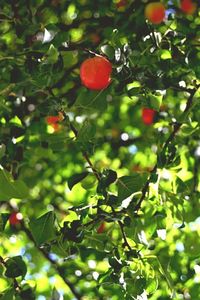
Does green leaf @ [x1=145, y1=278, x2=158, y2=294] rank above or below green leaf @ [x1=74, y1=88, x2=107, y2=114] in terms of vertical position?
below

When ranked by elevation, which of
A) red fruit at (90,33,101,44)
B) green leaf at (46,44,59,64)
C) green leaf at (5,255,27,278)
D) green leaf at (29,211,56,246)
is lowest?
red fruit at (90,33,101,44)

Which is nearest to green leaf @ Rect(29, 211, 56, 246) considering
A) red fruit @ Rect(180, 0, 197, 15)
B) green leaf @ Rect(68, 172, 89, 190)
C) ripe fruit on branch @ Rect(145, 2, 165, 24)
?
green leaf @ Rect(68, 172, 89, 190)

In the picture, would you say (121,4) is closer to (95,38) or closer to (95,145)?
(95,38)

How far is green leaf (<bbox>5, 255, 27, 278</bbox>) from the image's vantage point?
1.63 metres

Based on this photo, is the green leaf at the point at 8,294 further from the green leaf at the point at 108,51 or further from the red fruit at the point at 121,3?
the red fruit at the point at 121,3

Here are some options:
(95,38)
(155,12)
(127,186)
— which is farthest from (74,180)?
(95,38)

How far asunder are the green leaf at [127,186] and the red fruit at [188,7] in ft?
2.43

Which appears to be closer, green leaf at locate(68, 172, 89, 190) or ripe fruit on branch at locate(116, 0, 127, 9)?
green leaf at locate(68, 172, 89, 190)

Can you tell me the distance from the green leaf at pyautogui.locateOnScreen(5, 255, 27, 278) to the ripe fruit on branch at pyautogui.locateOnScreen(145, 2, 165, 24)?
78 cm

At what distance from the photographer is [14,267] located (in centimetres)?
164

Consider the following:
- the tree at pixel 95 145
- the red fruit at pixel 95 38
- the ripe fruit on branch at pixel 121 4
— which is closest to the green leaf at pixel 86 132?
the tree at pixel 95 145

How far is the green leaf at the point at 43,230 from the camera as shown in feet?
5.31

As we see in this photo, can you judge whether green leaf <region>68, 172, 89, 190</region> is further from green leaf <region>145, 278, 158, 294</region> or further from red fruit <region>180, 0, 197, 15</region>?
red fruit <region>180, 0, 197, 15</region>

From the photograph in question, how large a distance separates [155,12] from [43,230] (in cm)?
86
